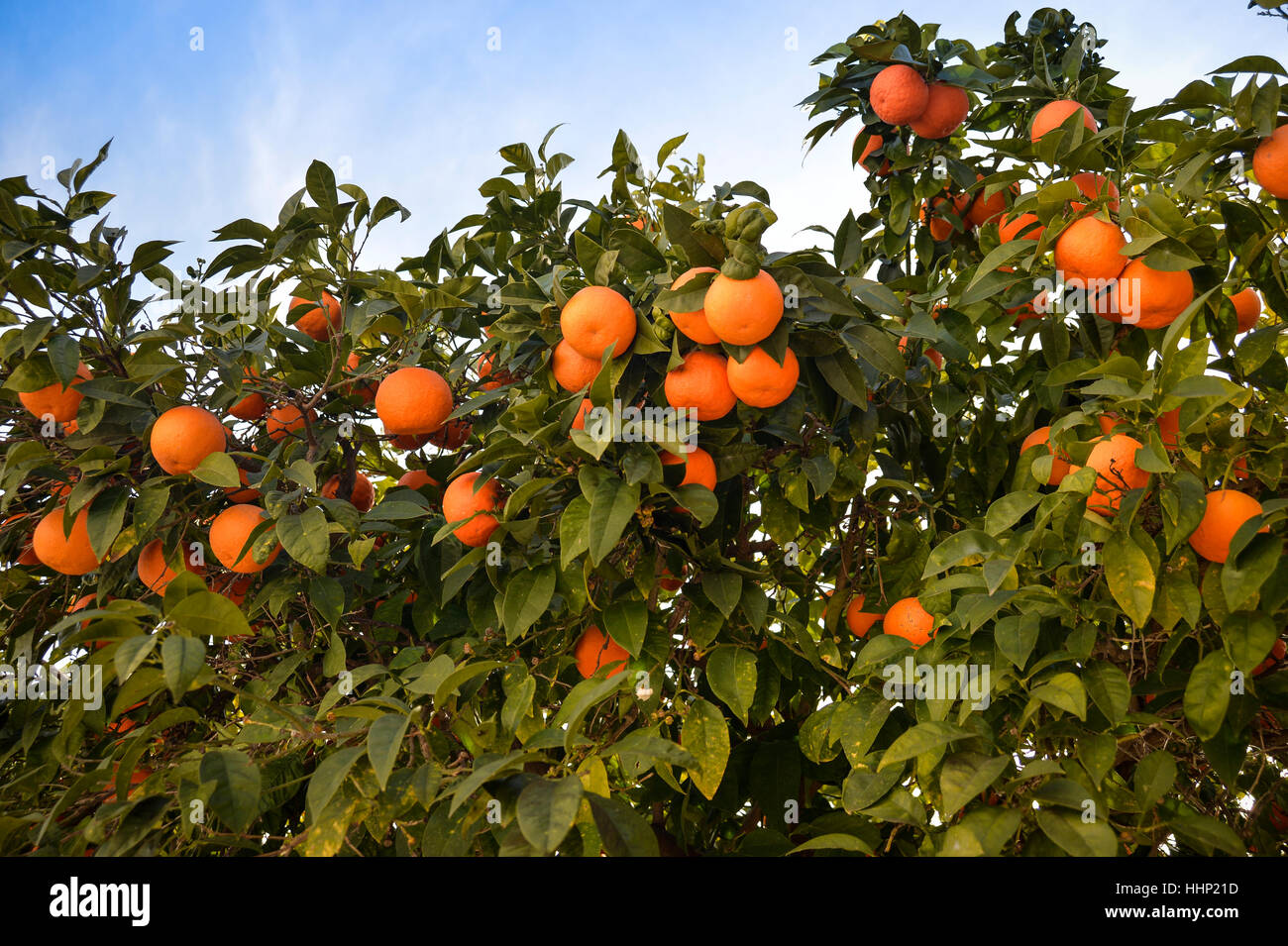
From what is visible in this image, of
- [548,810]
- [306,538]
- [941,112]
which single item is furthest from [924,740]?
[941,112]

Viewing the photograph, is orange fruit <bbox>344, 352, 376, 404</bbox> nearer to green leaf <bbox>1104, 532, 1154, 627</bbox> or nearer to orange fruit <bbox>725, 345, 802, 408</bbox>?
orange fruit <bbox>725, 345, 802, 408</bbox>

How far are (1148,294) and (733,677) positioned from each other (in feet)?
3.02

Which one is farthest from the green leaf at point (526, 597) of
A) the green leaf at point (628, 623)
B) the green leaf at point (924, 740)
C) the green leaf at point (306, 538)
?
the green leaf at point (924, 740)

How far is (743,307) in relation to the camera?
1.35 metres

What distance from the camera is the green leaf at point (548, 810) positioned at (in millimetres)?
988

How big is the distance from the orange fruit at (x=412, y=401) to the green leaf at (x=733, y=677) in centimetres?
73

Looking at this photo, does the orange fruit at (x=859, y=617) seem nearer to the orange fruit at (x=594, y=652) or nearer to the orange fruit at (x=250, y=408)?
the orange fruit at (x=594, y=652)

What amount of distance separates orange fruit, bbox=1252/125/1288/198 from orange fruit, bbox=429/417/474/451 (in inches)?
66.2

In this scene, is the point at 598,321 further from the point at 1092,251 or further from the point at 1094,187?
the point at 1094,187

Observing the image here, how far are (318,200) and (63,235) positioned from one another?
0.49m

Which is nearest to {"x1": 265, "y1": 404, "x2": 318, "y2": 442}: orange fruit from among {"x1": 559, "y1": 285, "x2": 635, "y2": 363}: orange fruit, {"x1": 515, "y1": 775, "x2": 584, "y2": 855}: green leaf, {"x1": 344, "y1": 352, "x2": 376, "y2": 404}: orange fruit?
{"x1": 344, "y1": 352, "x2": 376, "y2": 404}: orange fruit

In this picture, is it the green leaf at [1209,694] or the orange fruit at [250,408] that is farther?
the orange fruit at [250,408]
